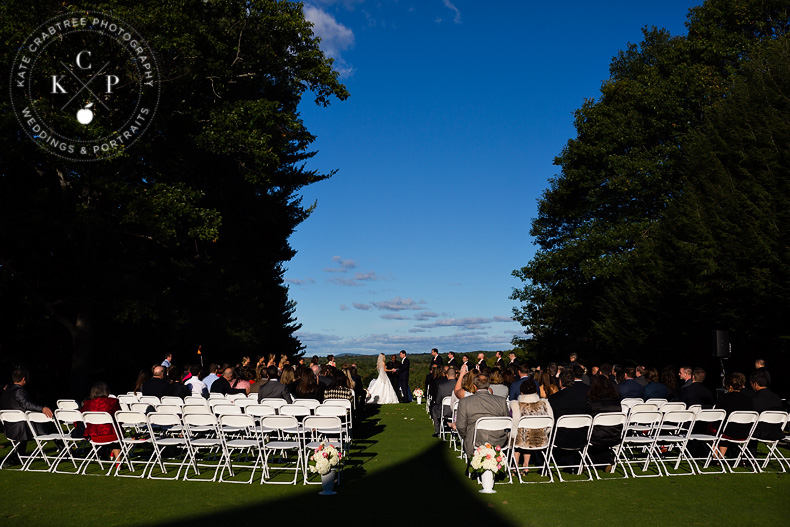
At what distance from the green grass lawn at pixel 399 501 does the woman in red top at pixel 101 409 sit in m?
0.66

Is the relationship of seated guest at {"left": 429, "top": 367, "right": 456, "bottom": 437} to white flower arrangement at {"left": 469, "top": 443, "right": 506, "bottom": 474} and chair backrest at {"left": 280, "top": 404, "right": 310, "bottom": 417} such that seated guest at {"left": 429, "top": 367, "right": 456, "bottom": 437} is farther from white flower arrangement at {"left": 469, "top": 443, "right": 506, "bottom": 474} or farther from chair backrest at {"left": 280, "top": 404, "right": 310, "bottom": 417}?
white flower arrangement at {"left": 469, "top": 443, "right": 506, "bottom": 474}

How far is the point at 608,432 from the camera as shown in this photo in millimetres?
9500

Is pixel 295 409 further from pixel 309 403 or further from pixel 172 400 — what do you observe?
pixel 172 400

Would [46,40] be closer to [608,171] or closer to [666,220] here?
[666,220]

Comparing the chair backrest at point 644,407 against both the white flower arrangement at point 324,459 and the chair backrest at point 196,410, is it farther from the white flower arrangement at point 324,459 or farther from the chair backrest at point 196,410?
the chair backrest at point 196,410

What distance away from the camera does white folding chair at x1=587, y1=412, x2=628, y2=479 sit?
8992 millimetres

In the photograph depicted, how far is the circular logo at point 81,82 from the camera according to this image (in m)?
16.5

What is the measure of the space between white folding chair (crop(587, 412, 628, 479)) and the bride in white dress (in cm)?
1575

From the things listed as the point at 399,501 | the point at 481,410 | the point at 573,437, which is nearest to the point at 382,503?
the point at 399,501

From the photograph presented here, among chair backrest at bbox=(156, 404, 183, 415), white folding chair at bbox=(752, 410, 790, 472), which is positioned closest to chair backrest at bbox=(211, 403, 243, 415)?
chair backrest at bbox=(156, 404, 183, 415)

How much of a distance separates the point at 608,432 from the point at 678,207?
1510 cm

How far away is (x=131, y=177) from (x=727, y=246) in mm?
17031

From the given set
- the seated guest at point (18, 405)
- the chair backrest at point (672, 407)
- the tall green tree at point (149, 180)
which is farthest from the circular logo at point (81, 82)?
the chair backrest at point (672, 407)

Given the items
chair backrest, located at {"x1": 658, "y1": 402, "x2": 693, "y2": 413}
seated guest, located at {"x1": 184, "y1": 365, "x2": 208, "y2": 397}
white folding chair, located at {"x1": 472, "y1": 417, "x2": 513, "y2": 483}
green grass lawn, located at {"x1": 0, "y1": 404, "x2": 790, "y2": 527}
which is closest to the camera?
green grass lawn, located at {"x1": 0, "y1": 404, "x2": 790, "y2": 527}
